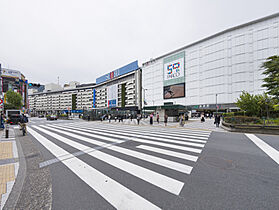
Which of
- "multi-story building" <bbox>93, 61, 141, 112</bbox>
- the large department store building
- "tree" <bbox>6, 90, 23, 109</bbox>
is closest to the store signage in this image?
"multi-story building" <bbox>93, 61, 141, 112</bbox>

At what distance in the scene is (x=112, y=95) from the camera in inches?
3054

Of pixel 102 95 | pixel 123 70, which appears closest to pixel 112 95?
pixel 102 95

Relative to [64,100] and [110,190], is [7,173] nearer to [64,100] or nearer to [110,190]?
[110,190]

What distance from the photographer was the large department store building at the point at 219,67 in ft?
128

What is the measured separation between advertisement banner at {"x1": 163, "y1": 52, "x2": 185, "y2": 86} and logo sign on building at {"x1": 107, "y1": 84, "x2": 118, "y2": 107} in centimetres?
3147

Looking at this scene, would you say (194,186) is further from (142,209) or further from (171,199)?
(142,209)

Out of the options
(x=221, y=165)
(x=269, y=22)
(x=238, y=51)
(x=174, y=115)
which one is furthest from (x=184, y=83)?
(x=221, y=165)

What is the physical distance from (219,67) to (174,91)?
19.7m

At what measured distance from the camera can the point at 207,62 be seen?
49.2 meters

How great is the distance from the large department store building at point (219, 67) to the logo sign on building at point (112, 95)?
26.8 metres

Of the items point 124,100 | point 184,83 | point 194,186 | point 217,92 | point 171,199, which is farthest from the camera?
point 124,100

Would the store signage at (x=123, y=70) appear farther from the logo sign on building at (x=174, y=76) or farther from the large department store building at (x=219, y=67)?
the logo sign on building at (x=174, y=76)

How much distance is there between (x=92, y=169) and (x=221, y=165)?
14.0 feet

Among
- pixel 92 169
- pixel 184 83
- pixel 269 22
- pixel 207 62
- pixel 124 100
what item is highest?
pixel 269 22
